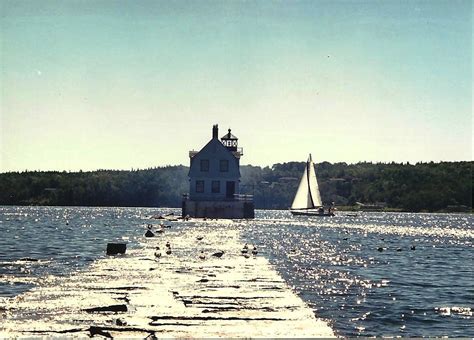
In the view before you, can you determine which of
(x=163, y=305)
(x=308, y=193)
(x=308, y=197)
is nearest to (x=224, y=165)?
(x=308, y=193)

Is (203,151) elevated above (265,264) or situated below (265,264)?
above

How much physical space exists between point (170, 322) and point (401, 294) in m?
15.1

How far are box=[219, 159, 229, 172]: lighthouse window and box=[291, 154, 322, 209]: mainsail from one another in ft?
202

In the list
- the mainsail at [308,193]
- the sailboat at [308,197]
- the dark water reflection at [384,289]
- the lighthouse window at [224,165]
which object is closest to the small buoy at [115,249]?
the dark water reflection at [384,289]

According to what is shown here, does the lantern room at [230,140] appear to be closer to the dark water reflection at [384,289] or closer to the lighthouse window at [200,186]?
the lighthouse window at [200,186]

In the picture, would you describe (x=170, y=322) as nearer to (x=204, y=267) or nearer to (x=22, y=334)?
(x=22, y=334)

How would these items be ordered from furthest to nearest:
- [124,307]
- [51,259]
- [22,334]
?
[51,259] → [124,307] → [22,334]

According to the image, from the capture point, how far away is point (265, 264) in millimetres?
41906

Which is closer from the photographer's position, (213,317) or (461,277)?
(213,317)

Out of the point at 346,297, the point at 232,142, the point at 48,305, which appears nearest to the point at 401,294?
the point at 346,297

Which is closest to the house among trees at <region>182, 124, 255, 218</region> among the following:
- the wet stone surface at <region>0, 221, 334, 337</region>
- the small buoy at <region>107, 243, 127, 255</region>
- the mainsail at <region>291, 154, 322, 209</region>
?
the mainsail at <region>291, 154, 322, 209</region>

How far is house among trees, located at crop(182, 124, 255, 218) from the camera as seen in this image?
111750mm

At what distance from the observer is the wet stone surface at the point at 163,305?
20.0 meters

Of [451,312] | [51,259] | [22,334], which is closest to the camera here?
[22,334]
